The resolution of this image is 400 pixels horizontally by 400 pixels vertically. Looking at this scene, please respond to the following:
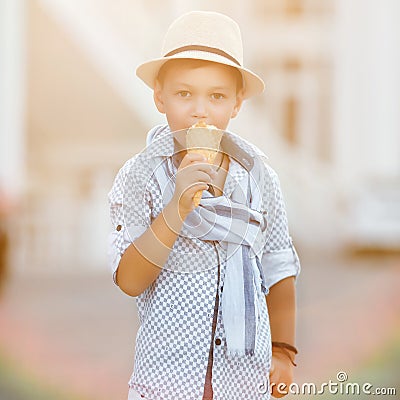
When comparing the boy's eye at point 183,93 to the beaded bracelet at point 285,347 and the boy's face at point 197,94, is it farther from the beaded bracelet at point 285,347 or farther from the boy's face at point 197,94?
the beaded bracelet at point 285,347

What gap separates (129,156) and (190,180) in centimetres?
952

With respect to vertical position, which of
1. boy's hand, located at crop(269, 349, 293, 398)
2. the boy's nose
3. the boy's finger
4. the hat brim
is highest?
the hat brim

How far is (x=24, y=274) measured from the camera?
33.0 feet

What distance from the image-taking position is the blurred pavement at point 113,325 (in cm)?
486

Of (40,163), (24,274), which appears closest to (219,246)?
(24,274)

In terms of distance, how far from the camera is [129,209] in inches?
70.1

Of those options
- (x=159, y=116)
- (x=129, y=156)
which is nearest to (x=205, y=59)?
(x=159, y=116)

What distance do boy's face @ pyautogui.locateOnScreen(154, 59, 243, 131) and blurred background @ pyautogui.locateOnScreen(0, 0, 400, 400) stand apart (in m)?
2.90

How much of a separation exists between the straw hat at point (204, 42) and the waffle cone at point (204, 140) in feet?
0.41

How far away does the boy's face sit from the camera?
1791 mm

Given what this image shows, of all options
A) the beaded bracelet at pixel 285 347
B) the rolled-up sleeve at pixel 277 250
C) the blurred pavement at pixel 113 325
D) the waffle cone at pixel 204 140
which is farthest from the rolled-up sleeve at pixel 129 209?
the blurred pavement at pixel 113 325

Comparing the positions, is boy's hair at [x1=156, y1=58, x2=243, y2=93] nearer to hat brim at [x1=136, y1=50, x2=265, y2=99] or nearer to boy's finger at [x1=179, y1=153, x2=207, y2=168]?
hat brim at [x1=136, y1=50, x2=265, y2=99]

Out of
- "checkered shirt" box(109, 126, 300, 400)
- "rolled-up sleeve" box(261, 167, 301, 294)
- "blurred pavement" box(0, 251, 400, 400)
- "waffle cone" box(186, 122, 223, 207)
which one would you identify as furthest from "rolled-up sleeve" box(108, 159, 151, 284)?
"blurred pavement" box(0, 251, 400, 400)

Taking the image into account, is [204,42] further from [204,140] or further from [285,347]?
[285,347]
